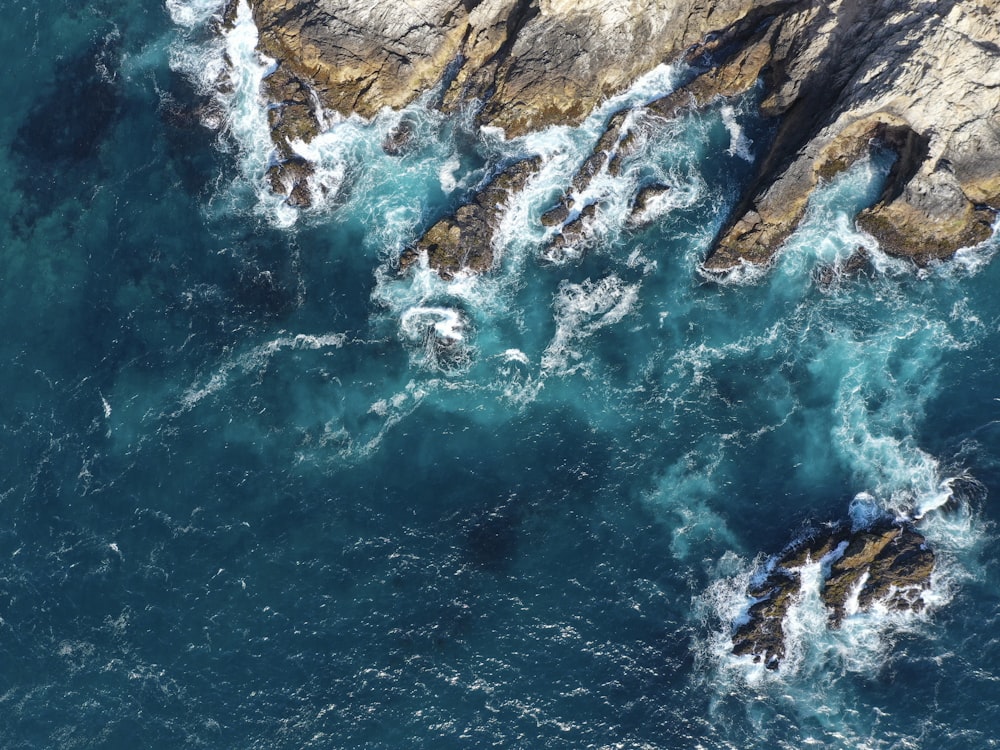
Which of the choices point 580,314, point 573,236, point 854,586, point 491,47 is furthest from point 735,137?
point 854,586

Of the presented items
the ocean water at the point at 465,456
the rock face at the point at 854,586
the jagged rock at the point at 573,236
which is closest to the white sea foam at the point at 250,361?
the ocean water at the point at 465,456

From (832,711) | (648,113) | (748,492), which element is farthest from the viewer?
(648,113)

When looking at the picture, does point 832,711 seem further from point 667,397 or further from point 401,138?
point 401,138

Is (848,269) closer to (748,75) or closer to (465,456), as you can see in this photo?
(748,75)

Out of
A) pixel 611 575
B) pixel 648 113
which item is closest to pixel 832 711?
pixel 611 575

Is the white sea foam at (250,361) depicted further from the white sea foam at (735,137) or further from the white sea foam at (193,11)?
the white sea foam at (735,137)

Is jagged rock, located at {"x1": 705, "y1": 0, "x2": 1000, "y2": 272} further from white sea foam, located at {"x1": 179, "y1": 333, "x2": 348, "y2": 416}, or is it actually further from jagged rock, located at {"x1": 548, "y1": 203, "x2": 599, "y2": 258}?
white sea foam, located at {"x1": 179, "y1": 333, "x2": 348, "y2": 416}

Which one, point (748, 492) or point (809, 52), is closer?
point (748, 492)
